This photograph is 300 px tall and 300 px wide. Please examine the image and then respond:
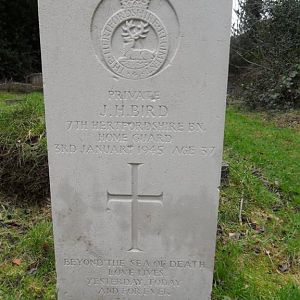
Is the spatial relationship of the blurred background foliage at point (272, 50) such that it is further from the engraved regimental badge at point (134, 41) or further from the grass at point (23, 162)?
the engraved regimental badge at point (134, 41)

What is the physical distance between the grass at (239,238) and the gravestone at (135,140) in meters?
0.31

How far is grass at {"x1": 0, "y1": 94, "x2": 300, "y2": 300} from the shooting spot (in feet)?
9.29

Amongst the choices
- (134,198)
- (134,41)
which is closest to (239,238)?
(134,198)

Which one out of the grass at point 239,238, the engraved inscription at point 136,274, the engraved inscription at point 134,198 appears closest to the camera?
the engraved inscription at point 134,198

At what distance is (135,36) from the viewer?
217 cm

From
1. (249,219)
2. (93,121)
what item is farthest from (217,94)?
(249,219)

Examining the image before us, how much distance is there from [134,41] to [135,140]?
1.91 ft

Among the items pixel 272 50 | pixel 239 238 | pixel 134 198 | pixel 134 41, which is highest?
pixel 272 50

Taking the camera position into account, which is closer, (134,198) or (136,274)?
(134,198)

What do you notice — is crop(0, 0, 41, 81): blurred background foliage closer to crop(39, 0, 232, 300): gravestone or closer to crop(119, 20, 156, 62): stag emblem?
crop(39, 0, 232, 300): gravestone

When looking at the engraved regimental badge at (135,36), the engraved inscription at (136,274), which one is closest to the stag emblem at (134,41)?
the engraved regimental badge at (135,36)

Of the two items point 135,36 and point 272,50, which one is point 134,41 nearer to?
point 135,36

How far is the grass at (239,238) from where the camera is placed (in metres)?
2.83

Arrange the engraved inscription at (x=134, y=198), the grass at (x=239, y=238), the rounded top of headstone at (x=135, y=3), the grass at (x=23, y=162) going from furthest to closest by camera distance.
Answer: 1. the grass at (x=23, y=162)
2. the grass at (x=239, y=238)
3. the engraved inscription at (x=134, y=198)
4. the rounded top of headstone at (x=135, y=3)
